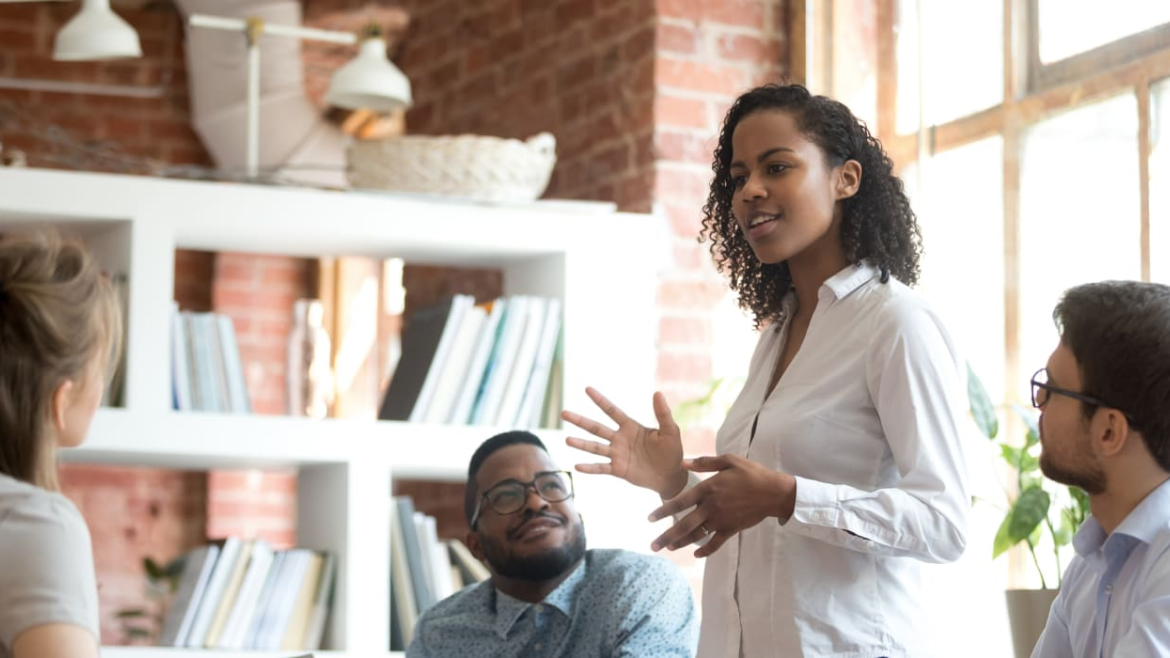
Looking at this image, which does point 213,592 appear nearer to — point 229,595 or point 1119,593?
point 229,595

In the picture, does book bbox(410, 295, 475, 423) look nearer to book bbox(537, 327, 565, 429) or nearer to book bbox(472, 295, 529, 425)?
book bbox(472, 295, 529, 425)

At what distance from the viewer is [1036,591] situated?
8.66 feet

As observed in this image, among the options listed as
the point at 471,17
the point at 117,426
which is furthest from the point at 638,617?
the point at 471,17

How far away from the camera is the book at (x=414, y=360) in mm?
3539

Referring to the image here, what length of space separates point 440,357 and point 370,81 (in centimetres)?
76

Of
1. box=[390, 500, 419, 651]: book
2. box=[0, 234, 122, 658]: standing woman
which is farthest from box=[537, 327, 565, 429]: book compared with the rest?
box=[0, 234, 122, 658]: standing woman

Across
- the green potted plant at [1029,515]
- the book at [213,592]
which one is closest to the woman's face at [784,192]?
the green potted plant at [1029,515]

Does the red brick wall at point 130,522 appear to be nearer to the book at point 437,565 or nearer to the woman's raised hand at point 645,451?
the book at point 437,565

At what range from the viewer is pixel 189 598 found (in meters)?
3.34

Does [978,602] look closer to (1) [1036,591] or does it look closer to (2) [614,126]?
(1) [1036,591]

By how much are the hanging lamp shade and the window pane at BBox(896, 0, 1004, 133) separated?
3.91ft

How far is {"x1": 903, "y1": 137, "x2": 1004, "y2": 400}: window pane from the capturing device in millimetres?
3145

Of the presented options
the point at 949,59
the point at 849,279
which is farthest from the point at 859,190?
the point at 949,59

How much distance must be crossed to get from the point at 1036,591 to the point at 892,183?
898mm
